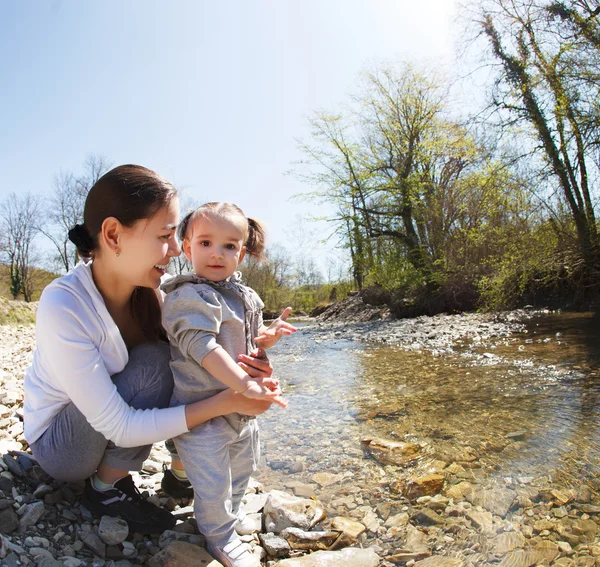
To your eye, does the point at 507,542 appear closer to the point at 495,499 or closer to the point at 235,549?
the point at 495,499

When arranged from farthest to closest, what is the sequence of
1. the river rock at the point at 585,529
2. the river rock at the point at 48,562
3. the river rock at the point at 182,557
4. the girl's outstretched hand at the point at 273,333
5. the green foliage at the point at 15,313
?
the green foliage at the point at 15,313, the girl's outstretched hand at the point at 273,333, the river rock at the point at 585,529, the river rock at the point at 182,557, the river rock at the point at 48,562

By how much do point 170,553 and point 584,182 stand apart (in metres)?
8.45

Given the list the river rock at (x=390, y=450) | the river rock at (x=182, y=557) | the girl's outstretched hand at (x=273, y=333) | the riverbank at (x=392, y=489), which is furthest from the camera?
the river rock at (x=390, y=450)

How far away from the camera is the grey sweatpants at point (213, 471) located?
1.56 metres

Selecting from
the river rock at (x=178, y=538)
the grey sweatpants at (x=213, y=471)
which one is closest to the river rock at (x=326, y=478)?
the grey sweatpants at (x=213, y=471)

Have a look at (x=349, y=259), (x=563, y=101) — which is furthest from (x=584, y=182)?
(x=349, y=259)

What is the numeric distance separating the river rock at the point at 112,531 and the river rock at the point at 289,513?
0.56 meters

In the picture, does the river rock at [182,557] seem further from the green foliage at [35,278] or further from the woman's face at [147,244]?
the green foliage at [35,278]

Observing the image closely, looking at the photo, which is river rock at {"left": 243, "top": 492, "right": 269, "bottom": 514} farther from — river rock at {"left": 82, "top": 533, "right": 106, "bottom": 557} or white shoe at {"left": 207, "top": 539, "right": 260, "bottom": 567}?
river rock at {"left": 82, "top": 533, "right": 106, "bottom": 557}

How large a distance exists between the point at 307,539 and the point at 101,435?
0.89 metres

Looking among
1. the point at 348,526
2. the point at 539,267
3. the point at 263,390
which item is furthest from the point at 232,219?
the point at 539,267

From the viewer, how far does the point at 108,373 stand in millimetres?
1636

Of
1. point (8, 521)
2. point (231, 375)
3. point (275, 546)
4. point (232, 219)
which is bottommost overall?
point (275, 546)

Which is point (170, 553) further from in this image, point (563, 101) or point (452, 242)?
point (452, 242)
